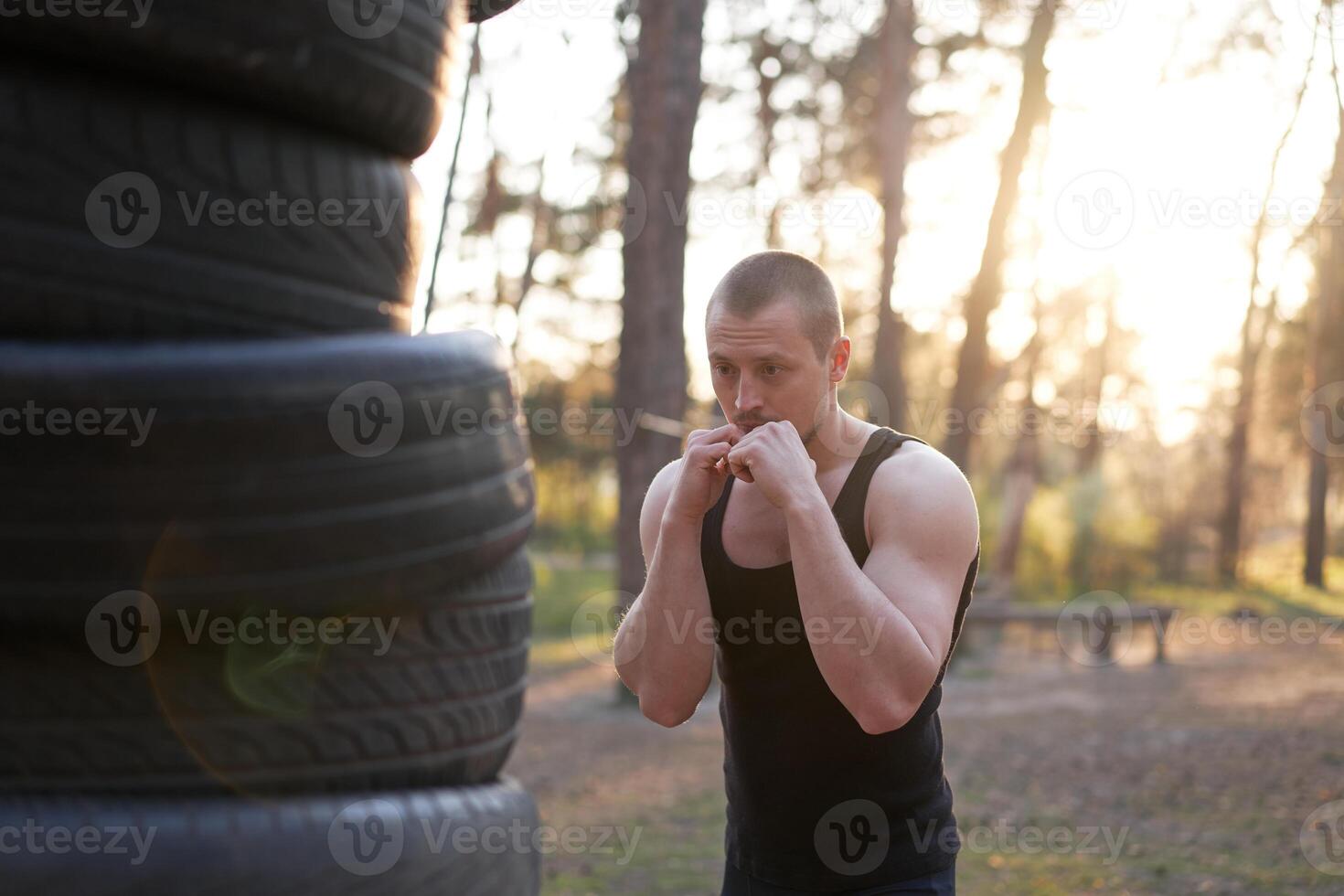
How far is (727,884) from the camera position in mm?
2871

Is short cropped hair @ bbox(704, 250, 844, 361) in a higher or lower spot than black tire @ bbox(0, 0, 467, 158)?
lower

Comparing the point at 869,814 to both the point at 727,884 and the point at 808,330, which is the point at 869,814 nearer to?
the point at 727,884

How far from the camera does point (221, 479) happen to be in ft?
6.83

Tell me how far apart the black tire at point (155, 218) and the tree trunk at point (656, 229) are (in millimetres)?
9419

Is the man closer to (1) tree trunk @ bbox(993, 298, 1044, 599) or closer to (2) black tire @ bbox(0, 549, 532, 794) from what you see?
(2) black tire @ bbox(0, 549, 532, 794)

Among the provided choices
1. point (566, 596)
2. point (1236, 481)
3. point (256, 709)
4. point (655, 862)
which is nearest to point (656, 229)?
point (655, 862)

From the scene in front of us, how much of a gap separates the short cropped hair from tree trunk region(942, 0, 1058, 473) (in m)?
13.8

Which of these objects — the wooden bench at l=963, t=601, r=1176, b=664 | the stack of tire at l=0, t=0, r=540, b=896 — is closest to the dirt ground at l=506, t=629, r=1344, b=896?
the wooden bench at l=963, t=601, r=1176, b=664

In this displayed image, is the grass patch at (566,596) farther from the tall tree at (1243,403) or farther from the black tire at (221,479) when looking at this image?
the tall tree at (1243,403)

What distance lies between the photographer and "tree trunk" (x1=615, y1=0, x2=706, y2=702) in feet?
38.6

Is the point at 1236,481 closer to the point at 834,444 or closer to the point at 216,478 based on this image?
the point at 834,444

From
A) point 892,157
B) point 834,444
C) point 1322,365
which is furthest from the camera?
point 1322,365

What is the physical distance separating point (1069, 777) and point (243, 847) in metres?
8.31

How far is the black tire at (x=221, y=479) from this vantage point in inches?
80.2
